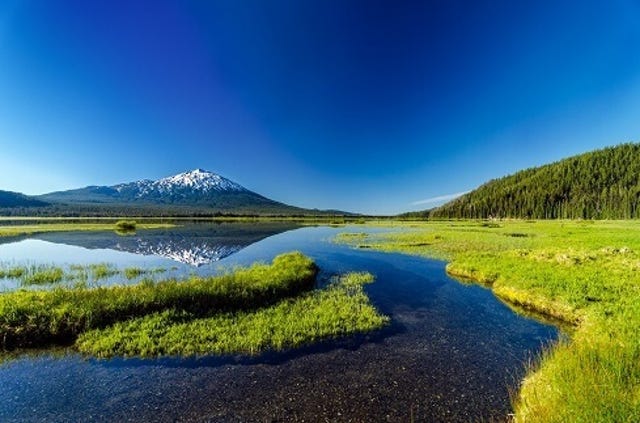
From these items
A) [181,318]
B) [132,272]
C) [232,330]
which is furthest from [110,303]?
[132,272]

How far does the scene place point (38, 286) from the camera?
24.1 m

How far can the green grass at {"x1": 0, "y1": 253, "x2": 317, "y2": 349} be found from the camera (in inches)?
569

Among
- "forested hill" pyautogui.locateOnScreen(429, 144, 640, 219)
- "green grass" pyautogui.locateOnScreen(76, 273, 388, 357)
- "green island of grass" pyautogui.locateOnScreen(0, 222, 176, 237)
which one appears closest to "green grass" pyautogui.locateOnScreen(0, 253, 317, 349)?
"green grass" pyautogui.locateOnScreen(76, 273, 388, 357)

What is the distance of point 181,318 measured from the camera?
16734mm

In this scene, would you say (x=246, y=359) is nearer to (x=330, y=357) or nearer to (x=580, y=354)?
(x=330, y=357)

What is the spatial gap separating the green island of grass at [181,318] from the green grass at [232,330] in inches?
1.6

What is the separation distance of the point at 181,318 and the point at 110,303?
3.84 metres

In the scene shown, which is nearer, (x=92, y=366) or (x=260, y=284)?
(x=92, y=366)

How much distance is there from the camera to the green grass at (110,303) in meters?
14.5

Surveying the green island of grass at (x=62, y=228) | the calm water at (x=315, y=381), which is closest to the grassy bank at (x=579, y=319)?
the calm water at (x=315, y=381)

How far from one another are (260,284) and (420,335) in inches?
436

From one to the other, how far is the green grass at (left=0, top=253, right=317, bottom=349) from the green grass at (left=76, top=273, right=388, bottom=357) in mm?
843

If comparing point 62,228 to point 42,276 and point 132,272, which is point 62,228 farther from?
point 132,272

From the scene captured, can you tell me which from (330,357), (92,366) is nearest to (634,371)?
(330,357)
